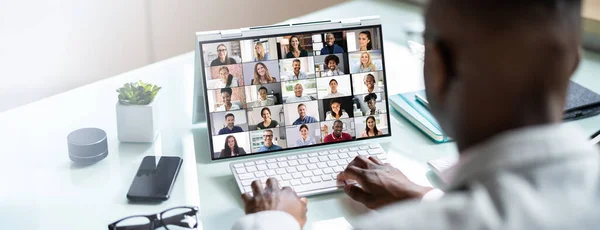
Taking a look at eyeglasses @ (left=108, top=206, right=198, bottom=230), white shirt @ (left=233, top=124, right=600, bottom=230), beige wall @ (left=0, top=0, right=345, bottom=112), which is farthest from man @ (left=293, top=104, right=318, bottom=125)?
beige wall @ (left=0, top=0, right=345, bottom=112)

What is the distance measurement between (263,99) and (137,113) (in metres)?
0.27

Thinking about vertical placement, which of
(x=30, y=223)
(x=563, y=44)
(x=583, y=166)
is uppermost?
(x=563, y=44)

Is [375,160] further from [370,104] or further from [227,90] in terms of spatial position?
[227,90]

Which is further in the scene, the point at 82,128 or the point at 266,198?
the point at 82,128

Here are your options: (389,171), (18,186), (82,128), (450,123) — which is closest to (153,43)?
(82,128)

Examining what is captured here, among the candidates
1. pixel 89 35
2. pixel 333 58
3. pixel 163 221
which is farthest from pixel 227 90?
pixel 89 35

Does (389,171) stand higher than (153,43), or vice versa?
(153,43)

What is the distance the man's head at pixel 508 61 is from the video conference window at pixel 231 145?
0.71 meters

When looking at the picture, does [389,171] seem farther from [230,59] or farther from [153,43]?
[153,43]

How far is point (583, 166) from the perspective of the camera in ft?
2.39

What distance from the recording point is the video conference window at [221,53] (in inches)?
57.4

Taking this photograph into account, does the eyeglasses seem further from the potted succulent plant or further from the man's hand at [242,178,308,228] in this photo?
the potted succulent plant

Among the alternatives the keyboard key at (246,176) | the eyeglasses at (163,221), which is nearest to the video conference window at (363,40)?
the keyboard key at (246,176)

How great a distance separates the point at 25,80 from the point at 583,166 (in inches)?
87.7
